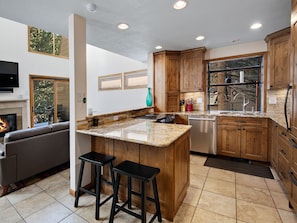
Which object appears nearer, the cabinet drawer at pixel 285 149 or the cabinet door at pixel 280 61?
the cabinet drawer at pixel 285 149

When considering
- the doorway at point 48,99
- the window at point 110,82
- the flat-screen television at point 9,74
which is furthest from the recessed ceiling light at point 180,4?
the flat-screen television at point 9,74

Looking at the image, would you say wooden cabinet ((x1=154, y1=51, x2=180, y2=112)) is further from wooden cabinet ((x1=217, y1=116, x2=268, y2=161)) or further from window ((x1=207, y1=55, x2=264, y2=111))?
wooden cabinet ((x1=217, y1=116, x2=268, y2=161))

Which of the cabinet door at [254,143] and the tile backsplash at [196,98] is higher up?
the tile backsplash at [196,98]

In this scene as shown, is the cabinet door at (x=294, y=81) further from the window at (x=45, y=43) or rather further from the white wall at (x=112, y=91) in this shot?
the window at (x=45, y=43)

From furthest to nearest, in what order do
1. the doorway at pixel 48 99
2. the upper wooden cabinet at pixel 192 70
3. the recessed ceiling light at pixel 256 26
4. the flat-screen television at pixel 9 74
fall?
1. the doorway at pixel 48 99
2. the flat-screen television at pixel 9 74
3. the upper wooden cabinet at pixel 192 70
4. the recessed ceiling light at pixel 256 26

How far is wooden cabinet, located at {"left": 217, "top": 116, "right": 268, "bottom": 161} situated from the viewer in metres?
3.15

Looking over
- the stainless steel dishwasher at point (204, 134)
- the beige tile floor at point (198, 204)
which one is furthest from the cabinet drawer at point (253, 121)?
the beige tile floor at point (198, 204)

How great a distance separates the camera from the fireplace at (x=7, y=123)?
524cm

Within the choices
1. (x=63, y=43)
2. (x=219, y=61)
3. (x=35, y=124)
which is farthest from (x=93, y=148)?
(x=63, y=43)

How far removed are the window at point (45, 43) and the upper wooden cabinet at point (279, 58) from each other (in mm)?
7113

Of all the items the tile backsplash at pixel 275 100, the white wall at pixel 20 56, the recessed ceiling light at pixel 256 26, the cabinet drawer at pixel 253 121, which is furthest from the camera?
the white wall at pixel 20 56

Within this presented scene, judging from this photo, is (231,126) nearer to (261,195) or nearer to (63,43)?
(261,195)

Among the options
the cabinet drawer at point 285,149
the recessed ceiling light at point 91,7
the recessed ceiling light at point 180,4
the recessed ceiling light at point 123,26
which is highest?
the recessed ceiling light at point 123,26

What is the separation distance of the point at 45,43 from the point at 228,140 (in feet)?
23.6
